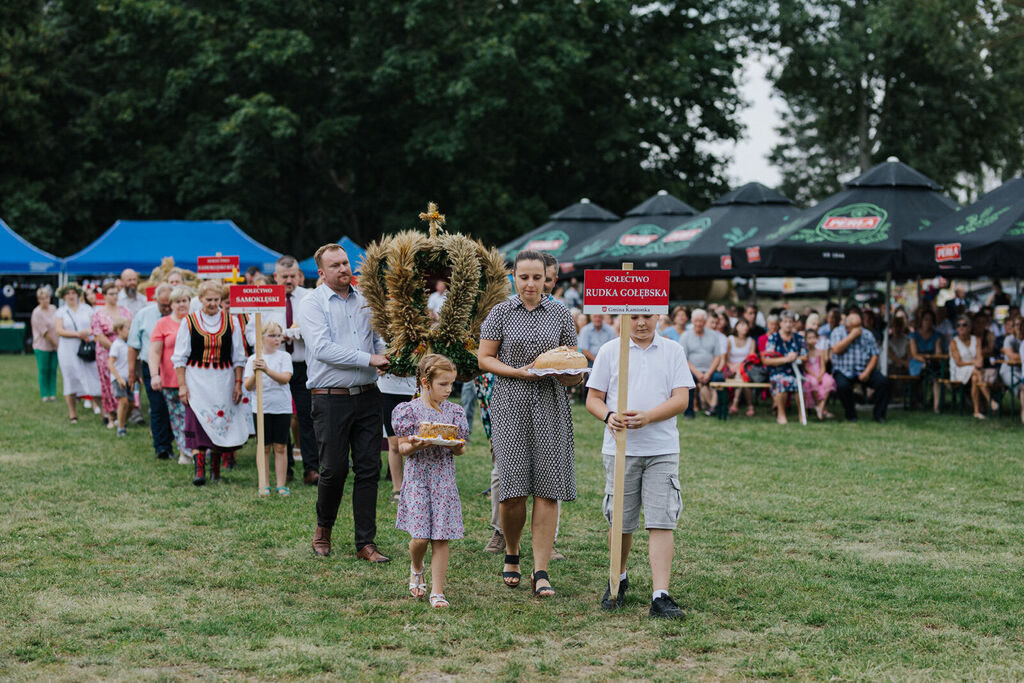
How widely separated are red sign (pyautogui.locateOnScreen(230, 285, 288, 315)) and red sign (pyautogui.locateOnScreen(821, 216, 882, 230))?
8777 mm

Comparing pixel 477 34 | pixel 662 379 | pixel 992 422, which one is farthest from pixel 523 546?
pixel 477 34

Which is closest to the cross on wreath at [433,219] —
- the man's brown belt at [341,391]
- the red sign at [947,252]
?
the man's brown belt at [341,391]

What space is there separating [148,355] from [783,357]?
846cm

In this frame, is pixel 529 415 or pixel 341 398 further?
pixel 341 398

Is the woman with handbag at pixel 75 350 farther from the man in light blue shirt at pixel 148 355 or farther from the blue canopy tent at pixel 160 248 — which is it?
the blue canopy tent at pixel 160 248

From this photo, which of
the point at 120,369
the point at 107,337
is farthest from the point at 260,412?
the point at 107,337

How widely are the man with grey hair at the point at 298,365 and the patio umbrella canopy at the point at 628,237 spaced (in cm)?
933

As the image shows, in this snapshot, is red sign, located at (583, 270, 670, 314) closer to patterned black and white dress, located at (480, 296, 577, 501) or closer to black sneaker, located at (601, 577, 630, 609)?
patterned black and white dress, located at (480, 296, 577, 501)

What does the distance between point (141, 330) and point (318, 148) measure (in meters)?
23.1

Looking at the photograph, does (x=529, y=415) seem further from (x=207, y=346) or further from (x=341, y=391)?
(x=207, y=346)

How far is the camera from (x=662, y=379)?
5949 millimetres

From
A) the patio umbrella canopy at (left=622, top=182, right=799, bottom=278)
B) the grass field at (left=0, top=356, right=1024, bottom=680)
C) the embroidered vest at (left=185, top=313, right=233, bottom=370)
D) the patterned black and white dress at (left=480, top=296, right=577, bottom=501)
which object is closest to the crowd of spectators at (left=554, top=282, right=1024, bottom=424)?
the patio umbrella canopy at (left=622, top=182, right=799, bottom=278)

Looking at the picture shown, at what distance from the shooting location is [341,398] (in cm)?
711

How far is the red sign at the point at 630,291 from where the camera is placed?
5961 millimetres
